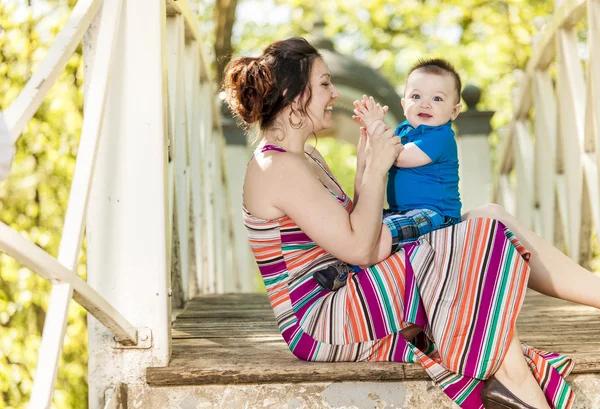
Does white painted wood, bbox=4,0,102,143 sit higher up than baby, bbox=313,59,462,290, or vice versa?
white painted wood, bbox=4,0,102,143

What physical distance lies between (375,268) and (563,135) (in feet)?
6.83

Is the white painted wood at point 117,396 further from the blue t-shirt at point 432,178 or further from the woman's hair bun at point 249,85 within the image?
the blue t-shirt at point 432,178

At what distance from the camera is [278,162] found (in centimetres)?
246

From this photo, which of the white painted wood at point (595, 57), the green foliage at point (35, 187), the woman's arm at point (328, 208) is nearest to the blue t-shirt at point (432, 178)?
the woman's arm at point (328, 208)

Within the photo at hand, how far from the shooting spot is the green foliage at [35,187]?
4.30 metres

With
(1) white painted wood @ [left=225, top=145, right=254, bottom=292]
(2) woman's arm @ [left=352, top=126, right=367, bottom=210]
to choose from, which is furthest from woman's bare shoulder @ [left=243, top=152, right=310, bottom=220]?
(1) white painted wood @ [left=225, top=145, right=254, bottom=292]

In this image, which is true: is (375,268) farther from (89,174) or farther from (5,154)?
(5,154)

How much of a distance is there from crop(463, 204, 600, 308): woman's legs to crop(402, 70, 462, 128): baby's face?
360mm

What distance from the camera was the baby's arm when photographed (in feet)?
8.71

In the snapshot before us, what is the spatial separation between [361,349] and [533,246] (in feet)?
2.24

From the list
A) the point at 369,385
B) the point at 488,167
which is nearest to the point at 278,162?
the point at 369,385

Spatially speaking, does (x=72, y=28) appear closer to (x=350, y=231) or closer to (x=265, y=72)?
(x=265, y=72)

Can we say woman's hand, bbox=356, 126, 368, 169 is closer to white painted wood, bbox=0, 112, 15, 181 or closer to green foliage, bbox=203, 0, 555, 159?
white painted wood, bbox=0, 112, 15, 181

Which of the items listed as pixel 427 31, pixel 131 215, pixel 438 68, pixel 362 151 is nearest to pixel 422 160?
pixel 362 151
